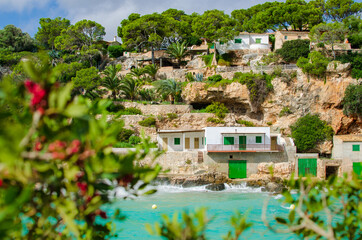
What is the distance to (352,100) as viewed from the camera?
99.2ft

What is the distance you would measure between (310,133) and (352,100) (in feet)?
16.0

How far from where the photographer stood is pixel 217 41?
42281 mm

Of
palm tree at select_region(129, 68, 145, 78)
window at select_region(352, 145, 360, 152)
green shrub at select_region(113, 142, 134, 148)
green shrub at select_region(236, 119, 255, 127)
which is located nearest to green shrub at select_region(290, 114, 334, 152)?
window at select_region(352, 145, 360, 152)

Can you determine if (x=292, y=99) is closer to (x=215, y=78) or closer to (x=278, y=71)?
(x=278, y=71)

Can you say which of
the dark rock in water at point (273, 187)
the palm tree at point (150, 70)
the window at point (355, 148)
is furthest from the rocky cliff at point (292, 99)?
the dark rock in water at point (273, 187)

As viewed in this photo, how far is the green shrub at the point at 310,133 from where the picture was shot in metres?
29.8

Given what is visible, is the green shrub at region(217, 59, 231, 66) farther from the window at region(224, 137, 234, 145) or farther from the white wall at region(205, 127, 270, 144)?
the window at region(224, 137, 234, 145)

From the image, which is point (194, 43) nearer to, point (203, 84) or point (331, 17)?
point (203, 84)

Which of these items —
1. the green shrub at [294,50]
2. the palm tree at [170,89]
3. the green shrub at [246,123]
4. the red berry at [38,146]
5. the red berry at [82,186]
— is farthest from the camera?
the green shrub at [294,50]

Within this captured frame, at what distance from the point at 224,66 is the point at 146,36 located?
13389mm

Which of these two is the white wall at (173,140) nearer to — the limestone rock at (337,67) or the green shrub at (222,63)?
the green shrub at (222,63)

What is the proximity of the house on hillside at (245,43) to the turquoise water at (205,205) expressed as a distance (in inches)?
865

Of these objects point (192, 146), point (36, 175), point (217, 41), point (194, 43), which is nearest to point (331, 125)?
point (192, 146)

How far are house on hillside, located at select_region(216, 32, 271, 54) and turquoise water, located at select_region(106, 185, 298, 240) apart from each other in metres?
22.0
